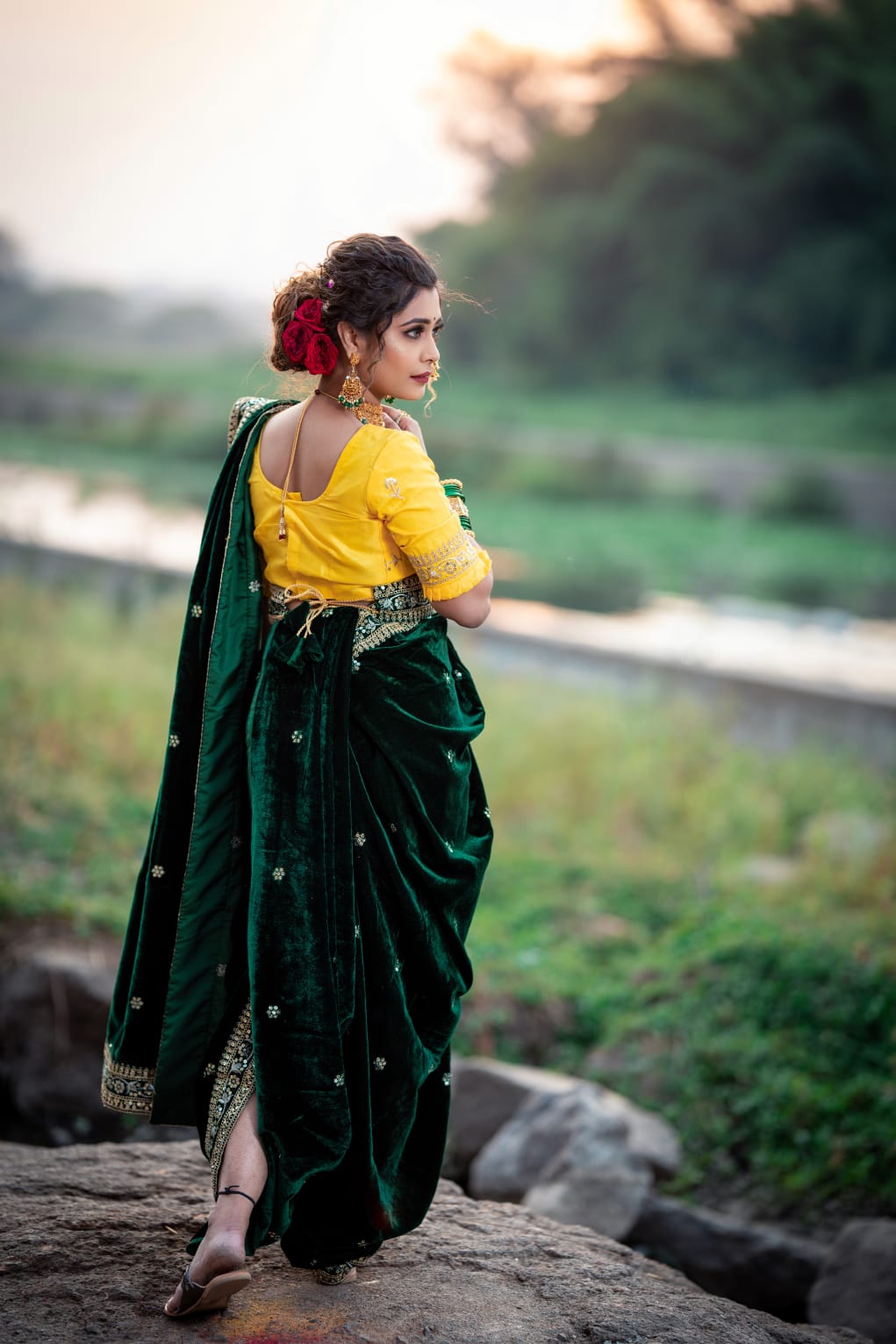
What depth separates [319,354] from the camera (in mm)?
1844

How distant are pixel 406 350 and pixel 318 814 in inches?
27.1

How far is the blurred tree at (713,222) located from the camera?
61.0 feet

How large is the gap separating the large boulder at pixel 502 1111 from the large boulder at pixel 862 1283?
0.57 metres

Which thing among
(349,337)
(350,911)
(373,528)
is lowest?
(350,911)

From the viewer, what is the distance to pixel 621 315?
66.2ft

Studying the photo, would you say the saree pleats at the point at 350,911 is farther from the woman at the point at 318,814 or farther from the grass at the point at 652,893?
the grass at the point at 652,893

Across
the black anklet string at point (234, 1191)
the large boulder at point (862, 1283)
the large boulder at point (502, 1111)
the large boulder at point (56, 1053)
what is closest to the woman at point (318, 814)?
the black anklet string at point (234, 1191)

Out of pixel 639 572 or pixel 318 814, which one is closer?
pixel 318 814

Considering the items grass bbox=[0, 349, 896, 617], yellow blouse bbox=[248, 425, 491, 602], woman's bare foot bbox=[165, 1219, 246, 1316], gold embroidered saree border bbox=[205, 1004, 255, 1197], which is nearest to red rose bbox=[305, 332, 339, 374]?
yellow blouse bbox=[248, 425, 491, 602]

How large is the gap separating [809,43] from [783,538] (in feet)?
32.7

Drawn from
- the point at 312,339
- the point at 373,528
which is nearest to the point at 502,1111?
the point at 373,528

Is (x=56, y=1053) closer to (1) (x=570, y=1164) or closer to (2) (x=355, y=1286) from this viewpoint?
(1) (x=570, y=1164)

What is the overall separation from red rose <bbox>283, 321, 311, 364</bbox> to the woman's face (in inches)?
3.5

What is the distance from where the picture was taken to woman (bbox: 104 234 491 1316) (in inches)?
71.7
